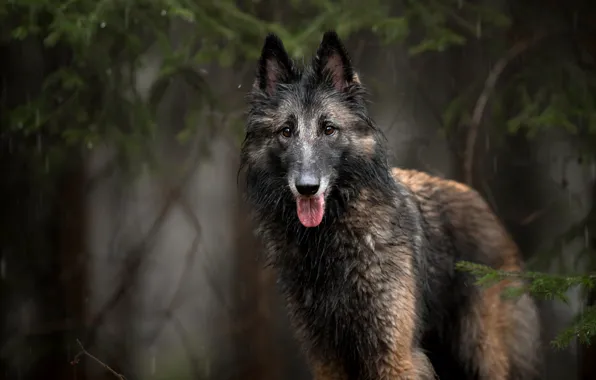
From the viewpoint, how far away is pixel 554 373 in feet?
25.3

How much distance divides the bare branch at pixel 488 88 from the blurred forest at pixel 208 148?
29 mm

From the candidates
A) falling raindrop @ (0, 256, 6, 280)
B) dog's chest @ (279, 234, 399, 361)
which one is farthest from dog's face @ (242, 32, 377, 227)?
falling raindrop @ (0, 256, 6, 280)

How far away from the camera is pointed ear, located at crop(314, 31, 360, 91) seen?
12.7 feet

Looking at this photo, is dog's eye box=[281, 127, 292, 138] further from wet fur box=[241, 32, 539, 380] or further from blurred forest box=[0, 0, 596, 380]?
blurred forest box=[0, 0, 596, 380]

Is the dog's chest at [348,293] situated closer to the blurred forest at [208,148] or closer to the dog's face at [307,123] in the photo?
the dog's face at [307,123]

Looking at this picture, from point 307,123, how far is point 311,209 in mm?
497

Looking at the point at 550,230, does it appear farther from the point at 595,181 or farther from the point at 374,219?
the point at 374,219

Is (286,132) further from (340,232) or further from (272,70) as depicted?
(340,232)

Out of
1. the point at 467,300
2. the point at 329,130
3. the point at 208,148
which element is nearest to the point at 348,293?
the point at 329,130

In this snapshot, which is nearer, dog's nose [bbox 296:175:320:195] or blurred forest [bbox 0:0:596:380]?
dog's nose [bbox 296:175:320:195]

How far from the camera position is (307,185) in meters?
3.48

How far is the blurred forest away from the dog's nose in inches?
81.0

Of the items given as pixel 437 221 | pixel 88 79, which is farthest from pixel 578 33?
pixel 88 79

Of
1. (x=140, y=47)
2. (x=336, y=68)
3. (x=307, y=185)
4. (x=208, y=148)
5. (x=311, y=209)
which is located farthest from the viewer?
(x=208, y=148)
